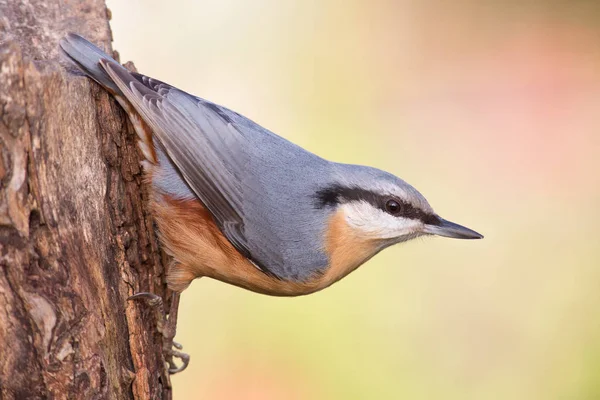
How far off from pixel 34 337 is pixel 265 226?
3.78ft

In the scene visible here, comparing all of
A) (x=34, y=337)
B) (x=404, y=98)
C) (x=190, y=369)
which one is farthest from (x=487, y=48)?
(x=34, y=337)

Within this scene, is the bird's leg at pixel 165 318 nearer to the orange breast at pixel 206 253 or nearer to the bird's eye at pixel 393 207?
the orange breast at pixel 206 253

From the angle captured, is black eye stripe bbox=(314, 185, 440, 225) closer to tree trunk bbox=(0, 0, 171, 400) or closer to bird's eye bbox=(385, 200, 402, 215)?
bird's eye bbox=(385, 200, 402, 215)

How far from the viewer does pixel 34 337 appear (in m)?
2.24

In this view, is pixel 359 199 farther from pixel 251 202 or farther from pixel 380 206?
pixel 251 202

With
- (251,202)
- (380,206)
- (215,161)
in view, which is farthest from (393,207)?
(215,161)

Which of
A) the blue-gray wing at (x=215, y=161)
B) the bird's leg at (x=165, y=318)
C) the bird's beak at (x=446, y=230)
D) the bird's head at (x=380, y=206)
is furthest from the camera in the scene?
the bird's beak at (x=446, y=230)

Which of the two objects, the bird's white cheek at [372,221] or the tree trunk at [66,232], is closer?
the tree trunk at [66,232]

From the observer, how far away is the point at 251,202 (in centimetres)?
313

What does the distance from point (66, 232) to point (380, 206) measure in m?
1.47

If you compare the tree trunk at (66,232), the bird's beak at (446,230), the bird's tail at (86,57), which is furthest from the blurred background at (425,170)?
the bird's tail at (86,57)

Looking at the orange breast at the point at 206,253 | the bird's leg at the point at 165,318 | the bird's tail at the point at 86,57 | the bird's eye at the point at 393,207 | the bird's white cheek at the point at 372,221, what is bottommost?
the bird's leg at the point at 165,318

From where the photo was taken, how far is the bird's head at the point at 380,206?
3.27 metres

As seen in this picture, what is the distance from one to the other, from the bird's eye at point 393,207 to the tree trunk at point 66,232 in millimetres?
1077
